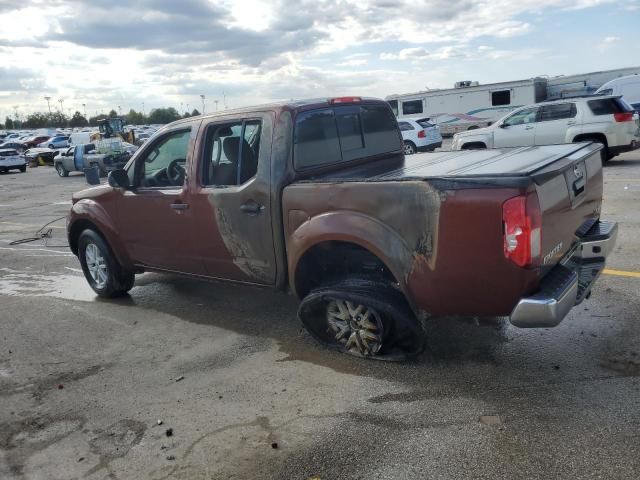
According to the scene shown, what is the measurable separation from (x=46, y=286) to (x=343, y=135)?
4465 mm

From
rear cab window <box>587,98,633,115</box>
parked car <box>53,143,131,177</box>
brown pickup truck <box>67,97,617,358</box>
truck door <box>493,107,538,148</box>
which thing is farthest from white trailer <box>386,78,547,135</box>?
brown pickup truck <box>67,97,617,358</box>

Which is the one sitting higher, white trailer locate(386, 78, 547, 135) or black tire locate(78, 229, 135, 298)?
white trailer locate(386, 78, 547, 135)

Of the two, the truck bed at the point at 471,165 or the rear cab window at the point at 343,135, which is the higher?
the rear cab window at the point at 343,135

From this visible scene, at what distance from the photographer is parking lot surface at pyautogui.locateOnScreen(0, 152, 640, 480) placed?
9.87 feet

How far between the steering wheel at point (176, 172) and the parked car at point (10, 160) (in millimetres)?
31467

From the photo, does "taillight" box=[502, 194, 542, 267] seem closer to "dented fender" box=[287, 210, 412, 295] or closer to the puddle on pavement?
"dented fender" box=[287, 210, 412, 295]

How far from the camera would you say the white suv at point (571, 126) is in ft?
44.5

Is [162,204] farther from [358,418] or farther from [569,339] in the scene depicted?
[569,339]

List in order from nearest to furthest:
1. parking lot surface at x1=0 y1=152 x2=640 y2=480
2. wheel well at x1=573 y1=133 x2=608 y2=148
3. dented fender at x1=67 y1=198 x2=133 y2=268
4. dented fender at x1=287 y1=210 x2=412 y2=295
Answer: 1. parking lot surface at x1=0 y1=152 x2=640 y2=480
2. dented fender at x1=287 y1=210 x2=412 y2=295
3. dented fender at x1=67 y1=198 x2=133 y2=268
4. wheel well at x1=573 y1=133 x2=608 y2=148

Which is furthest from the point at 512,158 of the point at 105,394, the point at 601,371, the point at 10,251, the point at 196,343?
the point at 10,251

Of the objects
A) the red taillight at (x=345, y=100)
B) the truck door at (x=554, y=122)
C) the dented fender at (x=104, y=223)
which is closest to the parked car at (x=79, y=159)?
the truck door at (x=554, y=122)

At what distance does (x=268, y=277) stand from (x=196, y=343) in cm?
89

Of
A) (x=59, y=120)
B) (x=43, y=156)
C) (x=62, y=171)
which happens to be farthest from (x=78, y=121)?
(x=62, y=171)

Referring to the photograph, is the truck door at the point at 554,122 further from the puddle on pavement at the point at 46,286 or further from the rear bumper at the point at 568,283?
the puddle on pavement at the point at 46,286
